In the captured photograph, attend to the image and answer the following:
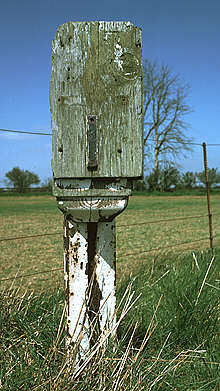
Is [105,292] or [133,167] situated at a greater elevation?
[133,167]

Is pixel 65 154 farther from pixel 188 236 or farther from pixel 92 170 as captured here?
pixel 188 236

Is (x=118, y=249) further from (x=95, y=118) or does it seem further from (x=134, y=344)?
(x=95, y=118)

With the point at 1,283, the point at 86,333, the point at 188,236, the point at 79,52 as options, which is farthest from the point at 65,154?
the point at 188,236

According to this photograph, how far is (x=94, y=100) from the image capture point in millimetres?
1549

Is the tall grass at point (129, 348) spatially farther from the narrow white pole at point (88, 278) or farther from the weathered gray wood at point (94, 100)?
the weathered gray wood at point (94, 100)

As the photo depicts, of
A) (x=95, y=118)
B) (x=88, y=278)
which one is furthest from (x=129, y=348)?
(x=95, y=118)

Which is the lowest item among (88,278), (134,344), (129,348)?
(134,344)

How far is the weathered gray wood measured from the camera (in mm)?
1542

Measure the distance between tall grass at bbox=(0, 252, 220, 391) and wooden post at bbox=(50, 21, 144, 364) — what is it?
0.12m

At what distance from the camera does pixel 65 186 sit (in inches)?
61.2

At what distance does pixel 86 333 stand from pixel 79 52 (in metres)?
1.15

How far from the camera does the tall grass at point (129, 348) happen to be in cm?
142

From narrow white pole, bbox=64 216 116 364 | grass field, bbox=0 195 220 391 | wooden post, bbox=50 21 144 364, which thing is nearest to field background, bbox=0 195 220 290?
grass field, bbox=0 195 220 391

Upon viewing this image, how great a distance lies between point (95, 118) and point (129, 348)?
0.89m
